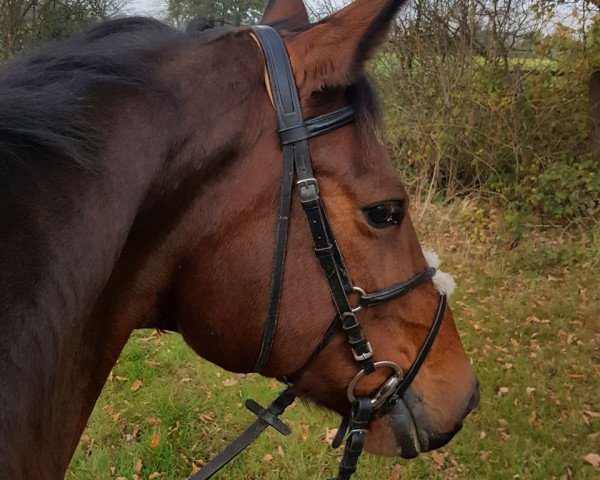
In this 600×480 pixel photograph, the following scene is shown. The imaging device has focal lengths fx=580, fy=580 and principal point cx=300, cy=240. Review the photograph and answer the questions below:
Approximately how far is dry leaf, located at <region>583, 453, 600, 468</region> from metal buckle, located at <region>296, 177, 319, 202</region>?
3.70 meters

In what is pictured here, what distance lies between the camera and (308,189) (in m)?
1.51

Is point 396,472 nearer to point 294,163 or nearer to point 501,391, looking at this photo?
point 501,391

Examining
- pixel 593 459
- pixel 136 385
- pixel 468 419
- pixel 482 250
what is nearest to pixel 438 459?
pixel 468 419

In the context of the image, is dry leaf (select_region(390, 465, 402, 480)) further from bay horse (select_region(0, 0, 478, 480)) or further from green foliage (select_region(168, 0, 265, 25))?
green foliage (select_region(168, 0, 265, 25))

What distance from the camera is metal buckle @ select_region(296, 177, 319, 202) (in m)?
1.51

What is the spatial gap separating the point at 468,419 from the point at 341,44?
3.78 meters

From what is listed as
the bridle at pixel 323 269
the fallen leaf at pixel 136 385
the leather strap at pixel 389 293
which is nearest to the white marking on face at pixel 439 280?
the bridle at pixel 323 269

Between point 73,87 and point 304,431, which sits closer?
point 73,87

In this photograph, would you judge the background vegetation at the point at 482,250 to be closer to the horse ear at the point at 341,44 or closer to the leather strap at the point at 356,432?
the horse ear at the point at 341,44

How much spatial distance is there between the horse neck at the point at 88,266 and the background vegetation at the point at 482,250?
3.39 ft

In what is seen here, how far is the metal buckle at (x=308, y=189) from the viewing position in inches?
59.6

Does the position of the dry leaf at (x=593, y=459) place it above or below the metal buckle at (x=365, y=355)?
below

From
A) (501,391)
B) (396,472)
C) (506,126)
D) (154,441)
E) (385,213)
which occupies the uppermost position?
(385,213)

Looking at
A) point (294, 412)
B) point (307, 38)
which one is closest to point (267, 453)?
point (294, 412)
